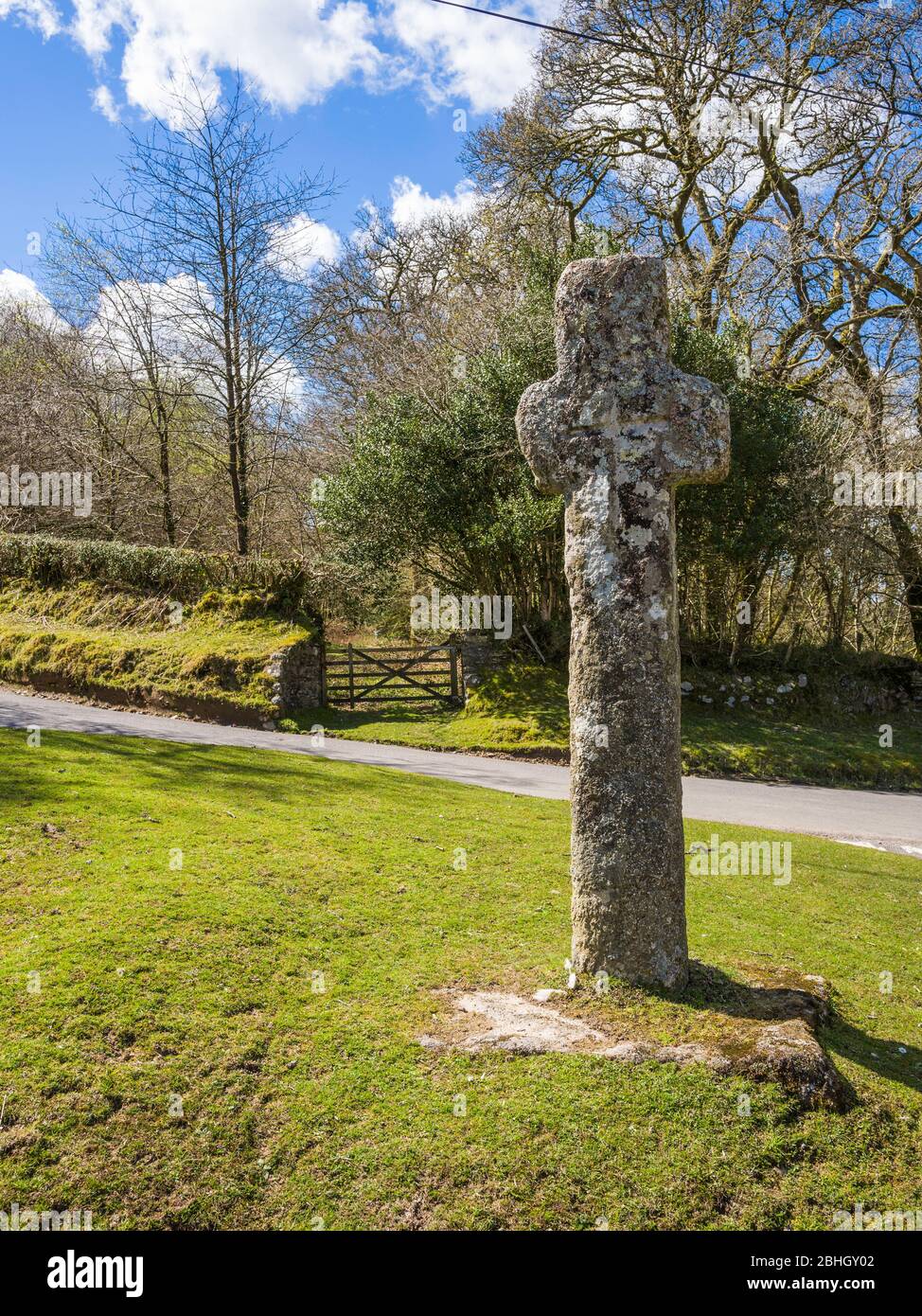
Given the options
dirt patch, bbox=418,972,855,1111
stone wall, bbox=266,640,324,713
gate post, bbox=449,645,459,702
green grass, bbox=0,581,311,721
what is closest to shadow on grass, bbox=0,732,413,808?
dirt patch, bbox=418,972,855,1111

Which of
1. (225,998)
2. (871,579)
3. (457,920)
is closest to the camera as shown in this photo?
(225,998)

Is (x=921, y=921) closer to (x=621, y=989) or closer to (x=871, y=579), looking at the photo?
(x=621, y=989)

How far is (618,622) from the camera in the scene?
15.7 feet

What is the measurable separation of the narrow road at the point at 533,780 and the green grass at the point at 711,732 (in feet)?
2.13

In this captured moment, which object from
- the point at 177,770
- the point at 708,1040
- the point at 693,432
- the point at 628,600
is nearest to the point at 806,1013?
the point at 708,1040

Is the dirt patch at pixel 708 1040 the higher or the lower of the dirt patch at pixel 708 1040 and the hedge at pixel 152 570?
the lower

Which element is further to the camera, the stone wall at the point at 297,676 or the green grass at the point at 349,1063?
the stone wall at the point at 297,676

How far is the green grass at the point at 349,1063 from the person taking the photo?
352cm

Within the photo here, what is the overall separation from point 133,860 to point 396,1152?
3.68 meters

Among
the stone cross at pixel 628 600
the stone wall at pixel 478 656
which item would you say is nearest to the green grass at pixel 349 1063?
the stone cross at pixel 628 600

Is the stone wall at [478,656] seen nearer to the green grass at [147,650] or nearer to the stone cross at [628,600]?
the green grass at [147,650]

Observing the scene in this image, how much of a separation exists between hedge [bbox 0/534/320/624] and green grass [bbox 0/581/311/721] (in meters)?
0.45

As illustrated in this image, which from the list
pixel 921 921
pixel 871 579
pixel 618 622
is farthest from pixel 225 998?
pixel 871 579

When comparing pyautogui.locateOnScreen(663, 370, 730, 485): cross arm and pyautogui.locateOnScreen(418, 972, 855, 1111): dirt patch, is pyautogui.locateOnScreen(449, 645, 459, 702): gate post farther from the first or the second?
pyautogui.locateOnScreen(663, 370, 730, 485): cross arm
